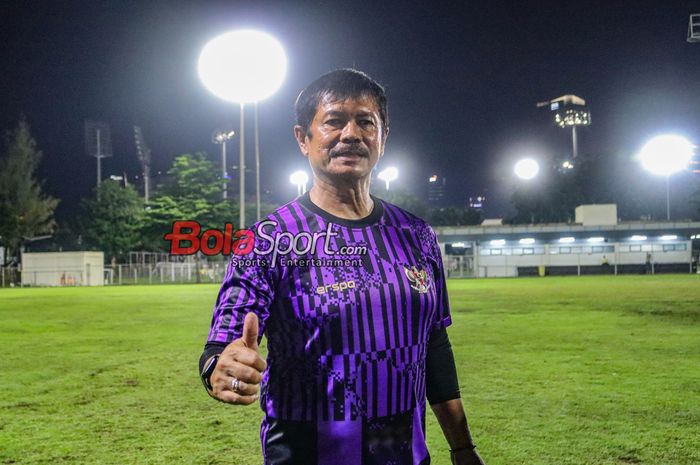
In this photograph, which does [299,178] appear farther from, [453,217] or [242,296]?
[453,217]

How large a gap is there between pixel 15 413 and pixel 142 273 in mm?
43504

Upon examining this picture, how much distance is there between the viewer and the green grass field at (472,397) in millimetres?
4895

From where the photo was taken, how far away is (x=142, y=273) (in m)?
47.8

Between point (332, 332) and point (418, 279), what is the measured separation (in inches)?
16.5

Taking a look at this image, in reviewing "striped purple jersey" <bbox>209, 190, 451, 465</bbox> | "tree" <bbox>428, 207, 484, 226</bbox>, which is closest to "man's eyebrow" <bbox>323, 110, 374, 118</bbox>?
"striped purple jersey" <bbox>209, 190, 451, 465</bbox>

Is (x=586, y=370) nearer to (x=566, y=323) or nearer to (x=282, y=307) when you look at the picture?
(x=566, y=323)

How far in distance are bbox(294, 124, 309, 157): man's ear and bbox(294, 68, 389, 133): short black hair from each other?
21 mm

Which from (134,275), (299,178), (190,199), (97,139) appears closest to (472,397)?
(299,178)

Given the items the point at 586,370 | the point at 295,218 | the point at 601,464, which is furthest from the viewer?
the point at 586,370

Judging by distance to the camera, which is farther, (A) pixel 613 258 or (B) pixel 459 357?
(A) pixel 613 258

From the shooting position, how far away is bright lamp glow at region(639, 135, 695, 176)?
173 ft

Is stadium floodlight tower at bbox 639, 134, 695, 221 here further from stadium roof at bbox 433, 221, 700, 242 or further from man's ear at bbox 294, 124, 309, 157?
man's ear at bbox 294, 124, 309, 157

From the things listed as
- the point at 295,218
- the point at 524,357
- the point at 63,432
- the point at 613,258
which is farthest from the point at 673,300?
the point at 613,258

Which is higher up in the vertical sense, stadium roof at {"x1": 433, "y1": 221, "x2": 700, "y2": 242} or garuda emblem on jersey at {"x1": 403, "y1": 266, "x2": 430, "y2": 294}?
stadium roof at {"x1": 433, "y1": 221, "x2": 700, "y2": 242}
